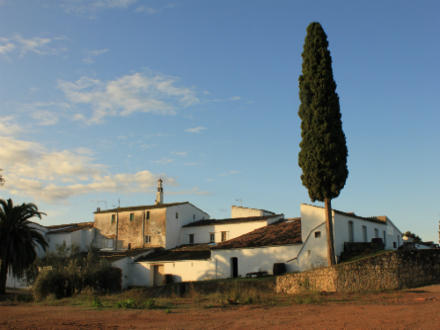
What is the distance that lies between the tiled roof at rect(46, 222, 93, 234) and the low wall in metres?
36.3

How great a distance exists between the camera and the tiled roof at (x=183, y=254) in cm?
4222

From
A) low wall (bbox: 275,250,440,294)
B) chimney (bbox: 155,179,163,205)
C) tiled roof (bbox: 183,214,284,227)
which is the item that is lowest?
low wall (bbox: 275,250,440,294)

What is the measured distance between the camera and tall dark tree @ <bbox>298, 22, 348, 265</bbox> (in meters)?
27.2

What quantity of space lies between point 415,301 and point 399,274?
22.1 ft

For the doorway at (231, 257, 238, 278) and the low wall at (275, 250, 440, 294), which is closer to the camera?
the low wall at (275, 250, 440, 294)

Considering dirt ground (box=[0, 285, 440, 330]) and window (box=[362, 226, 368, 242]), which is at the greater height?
window (box=[362, 226, 368, 242])

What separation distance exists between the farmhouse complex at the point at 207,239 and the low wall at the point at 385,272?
832 centimetres

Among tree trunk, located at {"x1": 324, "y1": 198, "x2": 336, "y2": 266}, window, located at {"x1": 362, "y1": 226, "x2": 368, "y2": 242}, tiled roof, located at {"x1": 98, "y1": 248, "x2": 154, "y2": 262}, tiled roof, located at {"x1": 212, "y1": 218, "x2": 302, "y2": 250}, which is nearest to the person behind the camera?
tree trunk, located at {"x1": 324, "y1": 198, "x2": 336, "y2": 266}

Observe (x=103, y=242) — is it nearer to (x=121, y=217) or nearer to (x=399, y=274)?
(x=121, y=217)

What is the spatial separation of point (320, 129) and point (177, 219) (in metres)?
27.9

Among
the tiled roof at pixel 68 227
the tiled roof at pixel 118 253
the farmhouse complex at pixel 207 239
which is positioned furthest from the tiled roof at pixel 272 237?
the tiled roof at pixel 68 227

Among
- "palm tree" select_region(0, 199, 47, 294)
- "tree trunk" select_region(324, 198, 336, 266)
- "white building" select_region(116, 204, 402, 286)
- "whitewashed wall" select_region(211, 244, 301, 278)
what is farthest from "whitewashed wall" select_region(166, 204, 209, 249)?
"tree trunk" select_region(324, 198, 336, 266)

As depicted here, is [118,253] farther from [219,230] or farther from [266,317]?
[266,317]

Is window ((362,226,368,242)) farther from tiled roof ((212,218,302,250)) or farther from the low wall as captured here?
the low wall
